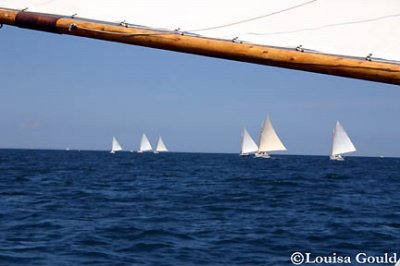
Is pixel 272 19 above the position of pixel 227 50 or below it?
above

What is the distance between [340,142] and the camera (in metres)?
92.4

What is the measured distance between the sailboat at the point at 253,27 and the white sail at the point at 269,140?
8398 cm

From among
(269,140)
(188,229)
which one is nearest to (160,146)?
(269,140)

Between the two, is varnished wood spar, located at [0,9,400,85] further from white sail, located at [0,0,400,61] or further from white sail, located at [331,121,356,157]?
white sail, located at [331,121,356,157]

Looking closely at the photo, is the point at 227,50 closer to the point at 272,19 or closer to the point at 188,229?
the point at 272,19

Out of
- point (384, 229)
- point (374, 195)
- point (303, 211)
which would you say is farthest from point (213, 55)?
point (374, 195)

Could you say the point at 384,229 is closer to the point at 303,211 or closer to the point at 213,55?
the point at 303,211

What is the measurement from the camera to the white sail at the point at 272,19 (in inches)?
136

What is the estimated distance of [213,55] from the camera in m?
3.44

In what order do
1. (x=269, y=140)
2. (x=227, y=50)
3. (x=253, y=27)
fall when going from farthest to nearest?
(x=269, y=140) → (x=253, y=27) → (x=227, y=50)

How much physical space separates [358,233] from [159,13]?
11.7 metres

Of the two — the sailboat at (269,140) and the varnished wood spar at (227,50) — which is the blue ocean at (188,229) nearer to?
the varnished wood spar at (227,50)

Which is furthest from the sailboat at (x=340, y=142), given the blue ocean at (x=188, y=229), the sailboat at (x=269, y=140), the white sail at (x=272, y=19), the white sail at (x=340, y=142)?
the white sail at (x=272, y=19)

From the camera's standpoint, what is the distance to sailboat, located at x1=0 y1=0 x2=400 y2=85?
3268mm
